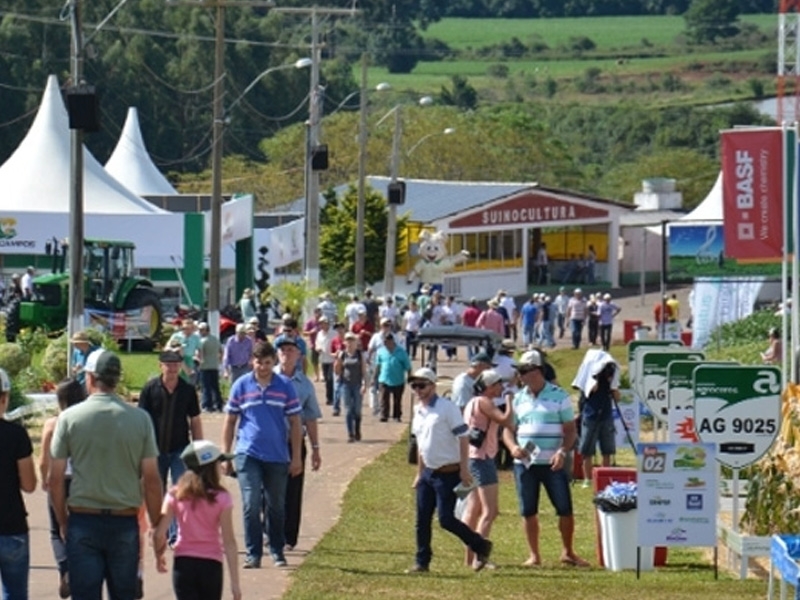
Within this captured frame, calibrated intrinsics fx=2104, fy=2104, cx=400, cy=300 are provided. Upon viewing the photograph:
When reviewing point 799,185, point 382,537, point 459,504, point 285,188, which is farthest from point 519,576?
point 285,188

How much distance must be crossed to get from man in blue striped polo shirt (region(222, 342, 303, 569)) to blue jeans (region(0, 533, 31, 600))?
4.21 metres

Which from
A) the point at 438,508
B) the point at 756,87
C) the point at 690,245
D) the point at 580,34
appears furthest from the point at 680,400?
the point at 580,34

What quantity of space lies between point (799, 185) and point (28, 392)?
486 inches

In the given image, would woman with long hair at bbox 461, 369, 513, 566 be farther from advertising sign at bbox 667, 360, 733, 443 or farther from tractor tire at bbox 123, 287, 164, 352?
tractor tire at bbox 123, 287, 164, 352

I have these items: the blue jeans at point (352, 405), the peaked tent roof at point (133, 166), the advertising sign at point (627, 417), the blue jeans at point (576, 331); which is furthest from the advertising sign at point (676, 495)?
the peaked tent roof at point (133, 166)

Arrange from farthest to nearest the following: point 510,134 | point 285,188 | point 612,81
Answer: point 612,81
point 510,134
point 285,188

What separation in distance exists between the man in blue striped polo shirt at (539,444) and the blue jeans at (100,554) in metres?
5.48

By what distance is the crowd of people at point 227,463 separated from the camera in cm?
1095

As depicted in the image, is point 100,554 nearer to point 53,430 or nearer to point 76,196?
point 53,430

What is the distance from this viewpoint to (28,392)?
1148 inches

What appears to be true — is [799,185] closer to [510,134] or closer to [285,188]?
[285,188]

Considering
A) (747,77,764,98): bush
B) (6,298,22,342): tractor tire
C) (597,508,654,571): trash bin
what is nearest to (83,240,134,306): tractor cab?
(6,298,22,342): tractor tire

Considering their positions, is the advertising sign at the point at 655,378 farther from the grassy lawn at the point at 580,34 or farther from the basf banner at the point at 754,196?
the grassy lawn at the point at 580,34

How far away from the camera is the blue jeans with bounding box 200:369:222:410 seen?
3088 centimetres
